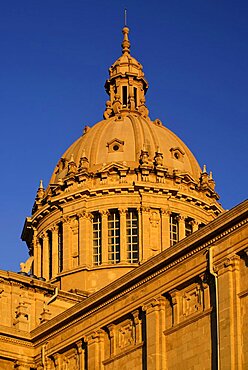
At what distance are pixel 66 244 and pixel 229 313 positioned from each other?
118 feet

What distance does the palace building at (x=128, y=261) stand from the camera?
5297cm

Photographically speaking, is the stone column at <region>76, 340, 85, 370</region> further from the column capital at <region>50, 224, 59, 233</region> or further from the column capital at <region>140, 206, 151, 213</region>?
the column capital at <region>50, 224, 59, 233</region>

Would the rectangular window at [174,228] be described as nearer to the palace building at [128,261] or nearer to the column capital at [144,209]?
the palace building at [128,261]

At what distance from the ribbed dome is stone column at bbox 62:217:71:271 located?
444cm

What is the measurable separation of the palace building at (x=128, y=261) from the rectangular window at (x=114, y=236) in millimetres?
72

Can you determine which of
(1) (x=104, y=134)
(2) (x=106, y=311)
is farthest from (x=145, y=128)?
(2) (x=106, y=311)

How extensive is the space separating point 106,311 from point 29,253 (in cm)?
3286

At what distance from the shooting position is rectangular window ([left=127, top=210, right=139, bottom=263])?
84688 mm

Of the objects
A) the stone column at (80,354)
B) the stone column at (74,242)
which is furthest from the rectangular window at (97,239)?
the stone column at (80,354)

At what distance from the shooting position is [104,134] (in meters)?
91.2

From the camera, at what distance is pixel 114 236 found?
85625mm

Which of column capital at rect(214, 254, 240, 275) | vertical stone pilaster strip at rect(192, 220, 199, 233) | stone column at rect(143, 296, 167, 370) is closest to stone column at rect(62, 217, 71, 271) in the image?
vertical stone pilaster strip at rect(192, 220, 199, 233)

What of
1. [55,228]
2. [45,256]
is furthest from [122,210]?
[45,256]

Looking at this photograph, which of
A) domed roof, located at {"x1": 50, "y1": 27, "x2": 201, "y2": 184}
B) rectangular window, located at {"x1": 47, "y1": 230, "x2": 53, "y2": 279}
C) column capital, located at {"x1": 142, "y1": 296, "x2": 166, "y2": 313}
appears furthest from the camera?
domed roof, located at {"x1": 50, "y1": 27, "x2": 201, "y2": 184}
